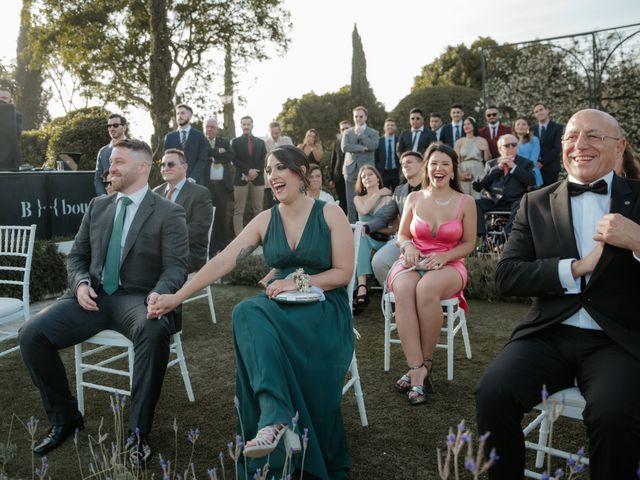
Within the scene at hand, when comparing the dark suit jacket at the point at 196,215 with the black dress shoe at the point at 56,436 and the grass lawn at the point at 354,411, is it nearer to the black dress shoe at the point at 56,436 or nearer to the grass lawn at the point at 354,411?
the grass lawn at the point at 354,411

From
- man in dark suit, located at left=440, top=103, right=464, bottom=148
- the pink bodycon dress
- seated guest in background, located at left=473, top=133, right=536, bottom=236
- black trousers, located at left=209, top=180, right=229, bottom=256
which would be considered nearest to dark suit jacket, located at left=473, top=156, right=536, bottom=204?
seated guest in background, located at left=473, top=133, right=536, bottom=236

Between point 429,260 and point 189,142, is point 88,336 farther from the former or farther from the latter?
point 189,142

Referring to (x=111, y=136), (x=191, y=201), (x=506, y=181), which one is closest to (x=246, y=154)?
(x=111, y=136)

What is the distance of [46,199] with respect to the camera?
825cm

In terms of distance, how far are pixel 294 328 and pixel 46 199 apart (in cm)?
681

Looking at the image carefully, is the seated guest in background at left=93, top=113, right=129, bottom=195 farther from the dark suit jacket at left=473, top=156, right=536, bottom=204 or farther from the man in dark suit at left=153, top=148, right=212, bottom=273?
the dark suit jacket at left=473, top=156, right=536, bottom=204

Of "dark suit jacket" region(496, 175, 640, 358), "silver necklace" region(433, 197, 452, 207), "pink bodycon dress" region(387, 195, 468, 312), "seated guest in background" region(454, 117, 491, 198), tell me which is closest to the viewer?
"dark suit jacket" region(496, 175, 640, 358)

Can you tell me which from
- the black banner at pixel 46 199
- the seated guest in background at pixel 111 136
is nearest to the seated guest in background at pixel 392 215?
the seated guest in background at pixel 111 136

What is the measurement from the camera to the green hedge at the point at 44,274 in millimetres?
6623

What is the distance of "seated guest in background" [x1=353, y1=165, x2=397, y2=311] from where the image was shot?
6.01 meters

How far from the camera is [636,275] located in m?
2.35

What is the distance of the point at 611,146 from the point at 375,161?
7.65m

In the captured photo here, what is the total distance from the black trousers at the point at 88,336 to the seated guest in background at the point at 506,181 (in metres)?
5.10

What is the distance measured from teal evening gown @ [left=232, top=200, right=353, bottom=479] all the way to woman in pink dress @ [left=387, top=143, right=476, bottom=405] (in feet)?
3.06
